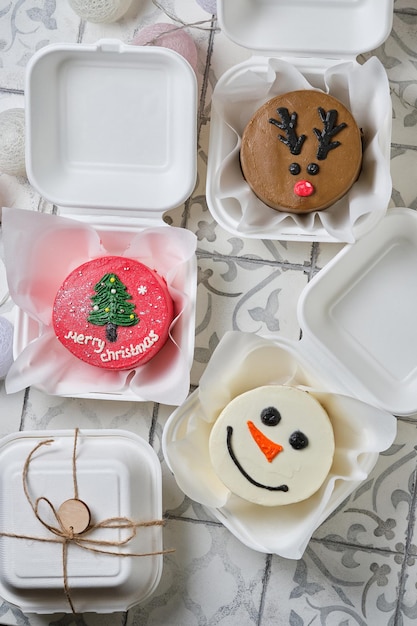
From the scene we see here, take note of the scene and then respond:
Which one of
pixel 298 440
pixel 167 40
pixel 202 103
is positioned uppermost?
pixel 167 40

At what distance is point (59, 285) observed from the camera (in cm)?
144

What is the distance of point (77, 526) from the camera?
51.4 inches

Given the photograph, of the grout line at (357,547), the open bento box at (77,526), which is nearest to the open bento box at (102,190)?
the open bento box at (77,526)

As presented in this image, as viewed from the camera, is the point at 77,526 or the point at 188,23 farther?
the point at 188,23

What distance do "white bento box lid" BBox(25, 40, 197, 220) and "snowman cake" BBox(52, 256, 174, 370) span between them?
0.12m

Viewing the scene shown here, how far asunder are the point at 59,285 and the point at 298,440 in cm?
52

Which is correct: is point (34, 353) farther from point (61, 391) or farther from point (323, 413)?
point (323, 413)

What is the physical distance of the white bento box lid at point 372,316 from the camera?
55.7 inches

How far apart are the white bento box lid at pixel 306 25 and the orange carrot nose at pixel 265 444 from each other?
68cm

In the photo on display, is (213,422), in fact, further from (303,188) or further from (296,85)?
(296,85)

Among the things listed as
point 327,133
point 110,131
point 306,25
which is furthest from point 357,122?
point 110,131

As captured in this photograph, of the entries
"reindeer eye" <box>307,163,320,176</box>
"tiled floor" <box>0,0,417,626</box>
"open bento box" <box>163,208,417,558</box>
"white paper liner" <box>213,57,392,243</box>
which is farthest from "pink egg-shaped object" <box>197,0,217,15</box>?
"open bento box" <box>163,208,417,558</box>

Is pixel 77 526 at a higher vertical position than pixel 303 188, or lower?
lower

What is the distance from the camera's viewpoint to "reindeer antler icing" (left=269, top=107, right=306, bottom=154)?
136 cm
